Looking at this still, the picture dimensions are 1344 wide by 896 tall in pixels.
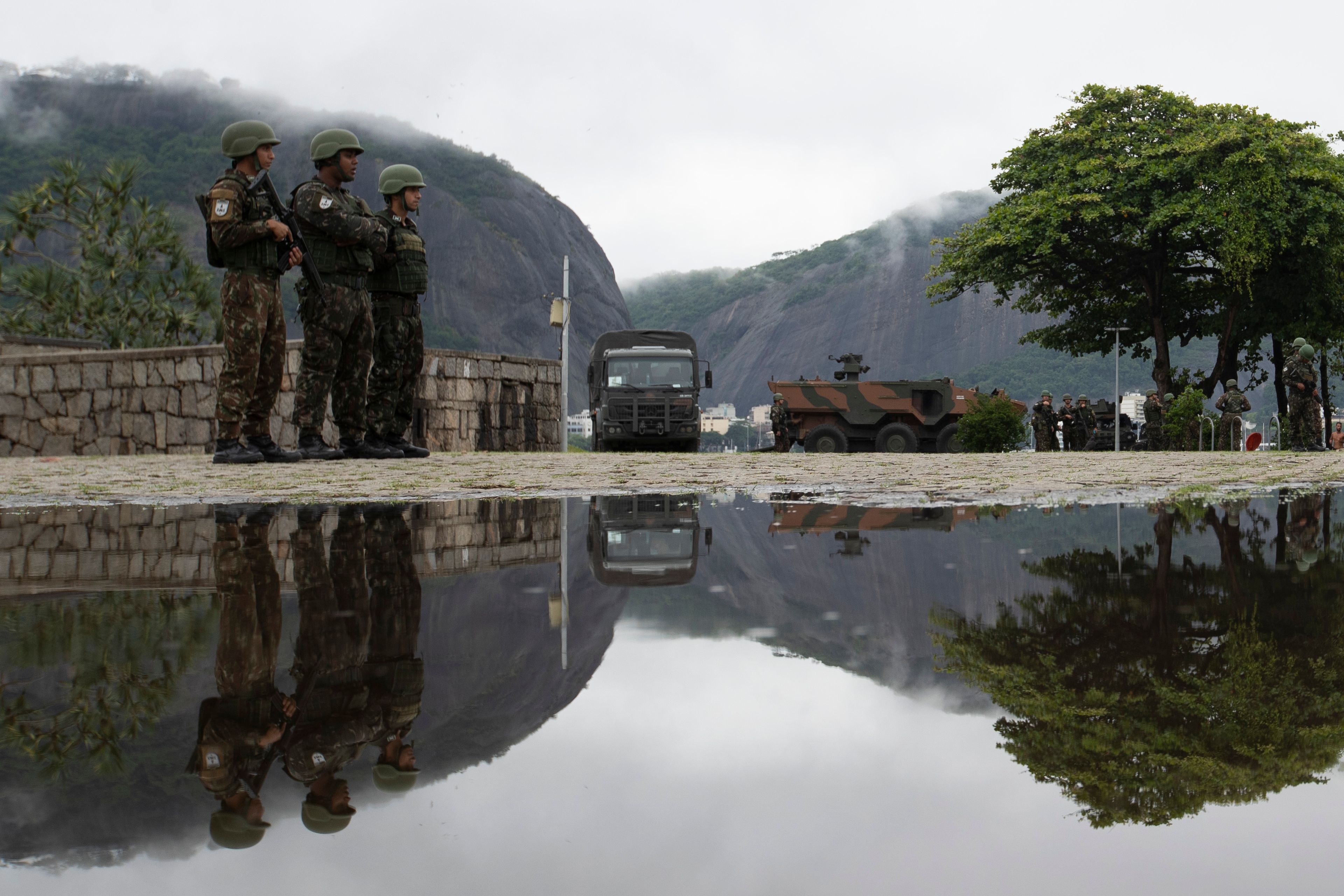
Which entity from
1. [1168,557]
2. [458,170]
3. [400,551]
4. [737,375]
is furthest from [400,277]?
[737,375]

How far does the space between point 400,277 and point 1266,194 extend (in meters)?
24.8

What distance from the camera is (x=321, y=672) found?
6.15 feet

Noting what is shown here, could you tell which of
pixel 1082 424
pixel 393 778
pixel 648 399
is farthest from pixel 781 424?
pixel 393 778

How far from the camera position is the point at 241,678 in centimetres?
185

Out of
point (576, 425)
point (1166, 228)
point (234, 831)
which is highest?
point (1166, 228)

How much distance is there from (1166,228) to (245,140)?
27546 mm

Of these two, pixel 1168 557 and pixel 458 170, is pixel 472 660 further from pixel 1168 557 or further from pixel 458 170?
pixel 458 170

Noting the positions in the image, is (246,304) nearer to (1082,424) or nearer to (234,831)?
(234,831)

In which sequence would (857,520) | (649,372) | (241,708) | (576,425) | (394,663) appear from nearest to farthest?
(241,708)
(394,663)
(857,520)
(649,372)
(576,425)

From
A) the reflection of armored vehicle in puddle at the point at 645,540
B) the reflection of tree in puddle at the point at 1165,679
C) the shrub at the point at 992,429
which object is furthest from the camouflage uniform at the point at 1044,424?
the reflection of tree in puddle at the point at 1165,679

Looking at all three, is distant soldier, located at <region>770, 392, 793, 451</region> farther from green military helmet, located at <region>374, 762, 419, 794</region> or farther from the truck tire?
green military helmet, located at <region>374, 762, 419, 794</region>

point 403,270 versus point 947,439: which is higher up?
point 403,270

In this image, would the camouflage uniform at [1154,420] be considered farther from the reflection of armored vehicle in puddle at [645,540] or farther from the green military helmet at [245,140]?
the reflection of armored vehicle in puddle at [645,540]

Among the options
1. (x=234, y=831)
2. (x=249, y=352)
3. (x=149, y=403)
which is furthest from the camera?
(x=149, y=403)
